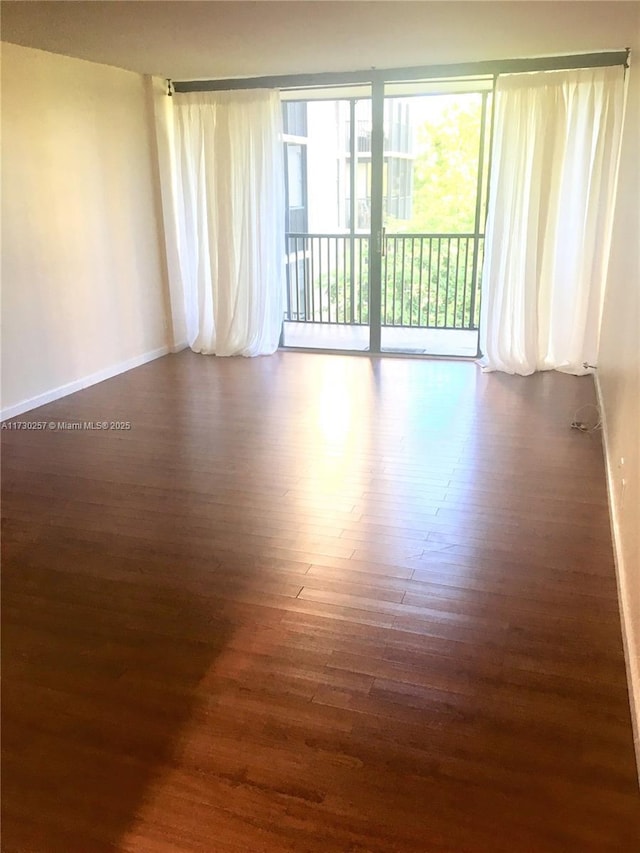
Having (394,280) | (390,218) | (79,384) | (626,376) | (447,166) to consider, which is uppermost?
(447,166)

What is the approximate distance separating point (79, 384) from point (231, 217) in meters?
1.92

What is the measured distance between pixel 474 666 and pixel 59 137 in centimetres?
432

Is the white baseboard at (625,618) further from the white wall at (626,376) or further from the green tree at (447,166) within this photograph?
the green tree at (447,166)

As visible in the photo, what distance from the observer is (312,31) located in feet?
11.9

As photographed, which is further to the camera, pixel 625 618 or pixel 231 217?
pixel 231 217

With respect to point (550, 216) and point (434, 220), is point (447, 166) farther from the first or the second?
point (550, 216)

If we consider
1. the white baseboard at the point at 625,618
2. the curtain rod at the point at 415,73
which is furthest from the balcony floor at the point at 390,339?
the white baseboard at the point at 625,618

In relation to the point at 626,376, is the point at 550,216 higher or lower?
higher

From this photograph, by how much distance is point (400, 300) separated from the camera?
6.93 metres

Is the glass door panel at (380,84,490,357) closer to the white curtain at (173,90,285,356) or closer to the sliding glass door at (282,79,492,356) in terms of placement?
the sliding glass door at (282,79,492,356)

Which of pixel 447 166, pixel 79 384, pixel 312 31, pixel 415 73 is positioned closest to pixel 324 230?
pixel 447 166

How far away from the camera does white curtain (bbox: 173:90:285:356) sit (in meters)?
5.37

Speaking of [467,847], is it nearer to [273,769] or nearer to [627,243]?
[273,769]

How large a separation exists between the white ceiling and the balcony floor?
2363mm
